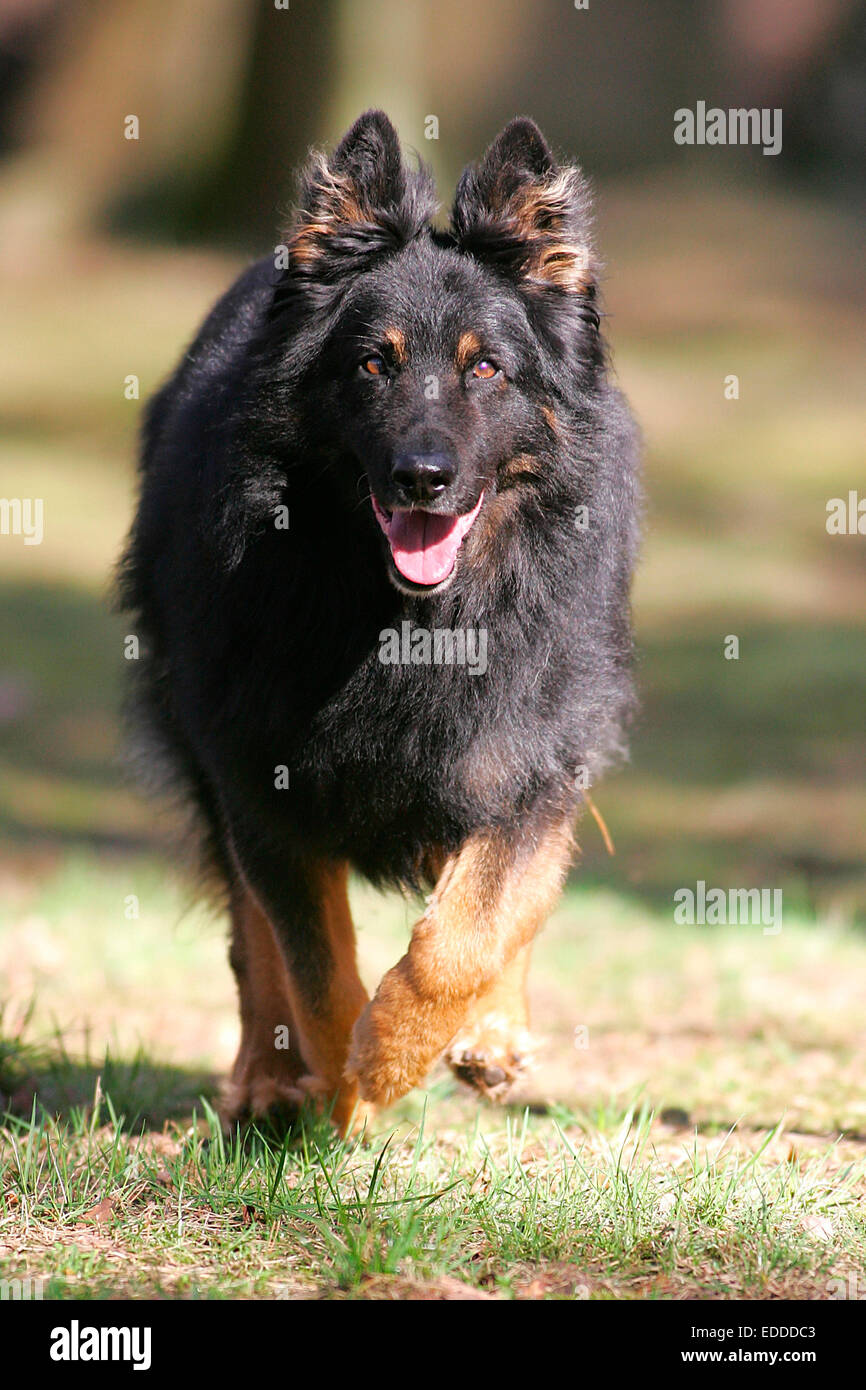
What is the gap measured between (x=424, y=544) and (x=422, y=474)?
251 millimetres

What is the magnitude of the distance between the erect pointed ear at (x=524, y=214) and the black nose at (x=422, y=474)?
71 centimetres

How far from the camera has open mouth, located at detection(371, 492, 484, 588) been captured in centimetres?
402

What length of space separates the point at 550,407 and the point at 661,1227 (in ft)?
7.21

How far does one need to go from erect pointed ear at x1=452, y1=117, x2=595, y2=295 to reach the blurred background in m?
0.27

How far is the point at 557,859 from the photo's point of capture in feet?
14.8

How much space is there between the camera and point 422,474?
3.88 metres

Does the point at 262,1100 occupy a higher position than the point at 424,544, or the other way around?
the point at 424,544

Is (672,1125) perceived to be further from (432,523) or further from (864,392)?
(864,392)
